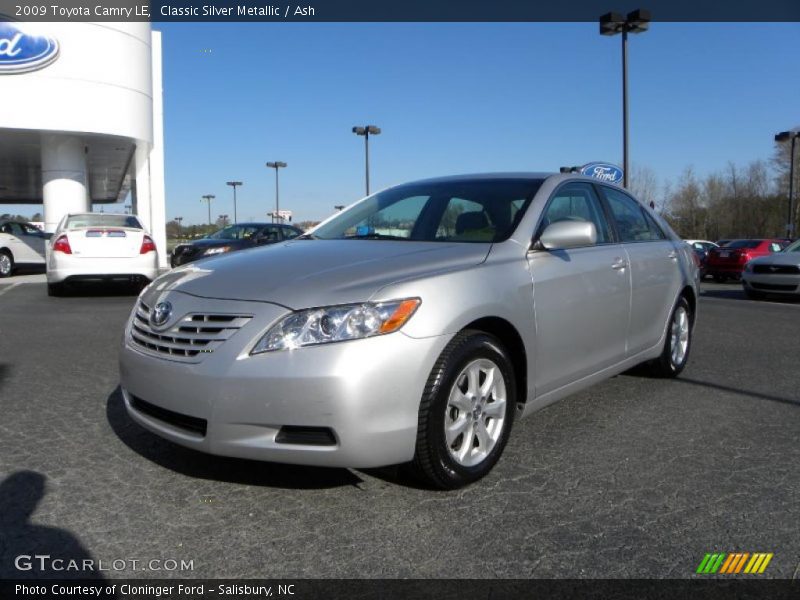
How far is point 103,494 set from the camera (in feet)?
9.95

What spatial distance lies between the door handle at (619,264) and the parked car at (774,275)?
10189mm

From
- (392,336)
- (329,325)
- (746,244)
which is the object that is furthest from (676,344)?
(746,244)

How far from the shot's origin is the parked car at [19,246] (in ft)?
57.0

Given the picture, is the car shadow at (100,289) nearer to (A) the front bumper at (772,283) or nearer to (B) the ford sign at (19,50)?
(B) the ford sign at (19,50)

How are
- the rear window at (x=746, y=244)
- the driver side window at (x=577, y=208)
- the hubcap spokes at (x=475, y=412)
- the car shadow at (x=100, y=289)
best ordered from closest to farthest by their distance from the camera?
the hubcap spokes at (x=475, y=412) → the driver side window at (x=577, y=208) → the car shadow at (x=100, y=289) → the rear window at (x=746, y=244)

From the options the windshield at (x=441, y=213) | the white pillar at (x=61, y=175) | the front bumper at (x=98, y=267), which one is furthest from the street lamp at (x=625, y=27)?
the white pillar at (x=61, y=175)

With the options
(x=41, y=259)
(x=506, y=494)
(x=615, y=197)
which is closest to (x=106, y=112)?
(x=41, y=259)

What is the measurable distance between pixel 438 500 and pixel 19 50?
22.2 m

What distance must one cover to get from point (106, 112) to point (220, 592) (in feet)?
72.6

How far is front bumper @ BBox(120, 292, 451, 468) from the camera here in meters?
2.66

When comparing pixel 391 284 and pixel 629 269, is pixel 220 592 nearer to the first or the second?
pixel 391 284

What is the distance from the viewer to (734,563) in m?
2.46

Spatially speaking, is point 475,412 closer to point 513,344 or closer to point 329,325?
point 513,344

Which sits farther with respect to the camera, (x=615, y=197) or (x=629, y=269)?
(x=615, y=197)
